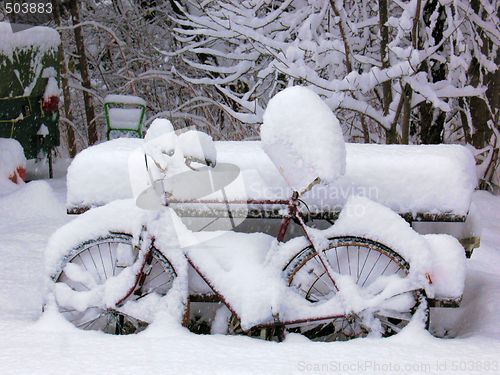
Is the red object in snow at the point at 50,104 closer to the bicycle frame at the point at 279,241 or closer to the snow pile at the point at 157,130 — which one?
the snow pile at the point at 157,130

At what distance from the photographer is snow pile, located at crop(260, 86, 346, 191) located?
3.07m

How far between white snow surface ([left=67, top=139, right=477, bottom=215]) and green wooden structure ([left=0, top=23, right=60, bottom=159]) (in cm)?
417

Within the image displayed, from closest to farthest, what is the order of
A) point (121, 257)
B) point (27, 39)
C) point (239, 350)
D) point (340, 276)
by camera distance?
1. point (239, 350)
2. point (340, 276)
3. point (121, 257)
4. point (27, 39)

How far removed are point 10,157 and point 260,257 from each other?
15.4ft

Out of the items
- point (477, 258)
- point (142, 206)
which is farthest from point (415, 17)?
point (142, 206)

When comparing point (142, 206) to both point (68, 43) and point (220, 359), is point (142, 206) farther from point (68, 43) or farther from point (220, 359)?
point (68, 43)

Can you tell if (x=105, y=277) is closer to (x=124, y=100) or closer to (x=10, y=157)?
(x=10, y=157)

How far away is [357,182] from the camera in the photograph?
11.1ft

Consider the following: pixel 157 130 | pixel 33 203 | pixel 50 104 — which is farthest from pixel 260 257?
pixel 50 104

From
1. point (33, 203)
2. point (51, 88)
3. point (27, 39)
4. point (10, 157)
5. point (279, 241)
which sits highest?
point (27, 39)

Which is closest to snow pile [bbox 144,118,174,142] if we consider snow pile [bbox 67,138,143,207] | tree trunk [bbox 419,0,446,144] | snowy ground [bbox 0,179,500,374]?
snow pile [bbox 67,138,143,207]

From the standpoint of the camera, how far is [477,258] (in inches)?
183

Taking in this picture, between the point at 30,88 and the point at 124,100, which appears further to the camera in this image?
the point at 124,100

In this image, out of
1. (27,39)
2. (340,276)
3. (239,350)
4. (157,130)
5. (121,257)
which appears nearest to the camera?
(239,350)
